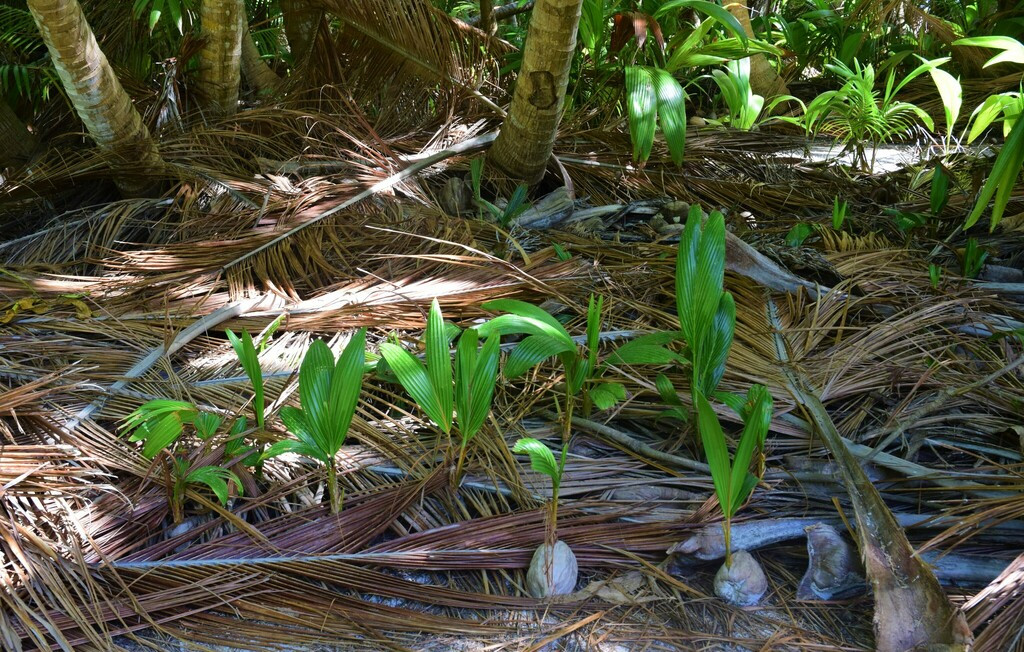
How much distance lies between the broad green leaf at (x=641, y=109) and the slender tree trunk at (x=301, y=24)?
4.21 feet

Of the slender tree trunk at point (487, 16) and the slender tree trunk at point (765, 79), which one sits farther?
the slender tree trunk at point (765, 79)

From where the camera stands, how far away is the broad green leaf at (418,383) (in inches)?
55.0

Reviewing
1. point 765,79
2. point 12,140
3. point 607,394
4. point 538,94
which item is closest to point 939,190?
point 538,94

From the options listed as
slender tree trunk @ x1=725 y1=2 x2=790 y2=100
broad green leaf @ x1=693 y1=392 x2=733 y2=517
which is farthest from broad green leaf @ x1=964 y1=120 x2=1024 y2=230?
slender tree trunk @ x1=725 y1=2 x2=790 y2=100

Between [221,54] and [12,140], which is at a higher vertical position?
[221,54]

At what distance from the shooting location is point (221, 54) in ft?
8.87

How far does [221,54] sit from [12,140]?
2.66 feet

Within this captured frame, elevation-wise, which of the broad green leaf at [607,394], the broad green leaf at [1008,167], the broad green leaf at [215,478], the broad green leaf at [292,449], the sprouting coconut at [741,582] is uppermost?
the broad green leaf at [1008,167]

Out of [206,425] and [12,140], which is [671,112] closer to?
[206,425]

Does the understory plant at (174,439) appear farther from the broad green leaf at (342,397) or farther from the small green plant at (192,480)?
the broad green leaf at (342,397)

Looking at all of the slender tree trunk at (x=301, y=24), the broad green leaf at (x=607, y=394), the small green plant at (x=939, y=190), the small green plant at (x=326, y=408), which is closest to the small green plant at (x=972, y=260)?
the small green plant at (x=939, y=190)

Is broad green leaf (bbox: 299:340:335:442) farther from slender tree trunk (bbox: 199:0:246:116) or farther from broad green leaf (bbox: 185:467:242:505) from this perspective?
slender tree trunk (bbox: 199:0:246:116)

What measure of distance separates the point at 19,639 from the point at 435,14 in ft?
8.02

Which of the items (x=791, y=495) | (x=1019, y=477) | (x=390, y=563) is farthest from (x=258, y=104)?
(x=1019, y=477)
